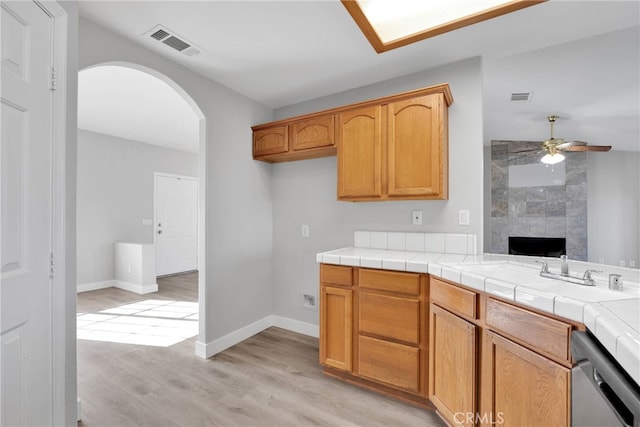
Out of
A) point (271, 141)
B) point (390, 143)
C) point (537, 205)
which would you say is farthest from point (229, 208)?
point (537, 205)

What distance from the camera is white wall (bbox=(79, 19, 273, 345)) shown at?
2570mm

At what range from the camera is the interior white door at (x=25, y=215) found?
41.8 inches

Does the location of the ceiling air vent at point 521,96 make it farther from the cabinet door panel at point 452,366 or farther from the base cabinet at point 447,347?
the cabinet door panel at point 452,366

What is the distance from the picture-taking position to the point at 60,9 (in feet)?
4.25

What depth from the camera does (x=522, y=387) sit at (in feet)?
3.95

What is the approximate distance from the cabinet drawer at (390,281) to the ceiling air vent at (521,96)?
2393mm

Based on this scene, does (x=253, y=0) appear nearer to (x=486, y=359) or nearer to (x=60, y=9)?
(x=60, y=9)

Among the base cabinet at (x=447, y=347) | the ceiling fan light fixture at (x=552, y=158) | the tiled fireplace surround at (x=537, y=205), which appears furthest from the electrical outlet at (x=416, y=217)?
the ceiling fan light fixture at (x=552, y=158)

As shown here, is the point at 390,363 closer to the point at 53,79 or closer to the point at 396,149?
the point at 396,149

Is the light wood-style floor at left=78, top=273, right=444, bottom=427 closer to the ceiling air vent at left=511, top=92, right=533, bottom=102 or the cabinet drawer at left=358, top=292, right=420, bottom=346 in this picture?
the cabinet drawer at left=358, top=292, right=420, bottom=346

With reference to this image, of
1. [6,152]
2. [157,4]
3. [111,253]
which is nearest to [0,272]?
[6,152]

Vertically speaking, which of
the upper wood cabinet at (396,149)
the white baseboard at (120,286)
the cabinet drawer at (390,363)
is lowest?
the white baseboard at (120,286)

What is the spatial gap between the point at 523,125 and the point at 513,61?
191 cm

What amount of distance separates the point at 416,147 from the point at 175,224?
562 centimetres
